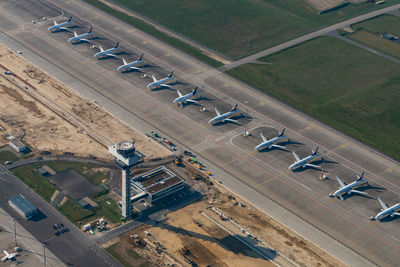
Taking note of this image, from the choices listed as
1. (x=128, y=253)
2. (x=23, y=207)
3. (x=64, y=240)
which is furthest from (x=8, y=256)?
(x=128, y=253)

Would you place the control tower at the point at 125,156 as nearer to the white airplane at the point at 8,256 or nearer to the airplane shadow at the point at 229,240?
the airplane shadow at the point at 229,240

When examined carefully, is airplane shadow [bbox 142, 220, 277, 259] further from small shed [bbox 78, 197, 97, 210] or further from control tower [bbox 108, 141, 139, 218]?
small shed [bbox 78, 197, 97, 210]

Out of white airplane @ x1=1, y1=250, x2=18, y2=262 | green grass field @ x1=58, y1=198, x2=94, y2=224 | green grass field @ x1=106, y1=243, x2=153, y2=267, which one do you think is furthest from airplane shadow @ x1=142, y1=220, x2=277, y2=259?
white airplane @ x1=1, y1=250, x2=18, y2=262

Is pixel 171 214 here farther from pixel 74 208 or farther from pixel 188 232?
pixel 74 208

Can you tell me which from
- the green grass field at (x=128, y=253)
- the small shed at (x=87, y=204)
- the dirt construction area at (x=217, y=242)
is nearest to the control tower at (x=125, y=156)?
the dirt construction area at (x=217, y=242)

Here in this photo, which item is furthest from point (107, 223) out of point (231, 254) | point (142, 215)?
point (231, 254)

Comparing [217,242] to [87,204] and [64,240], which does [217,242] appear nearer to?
[87,204]
